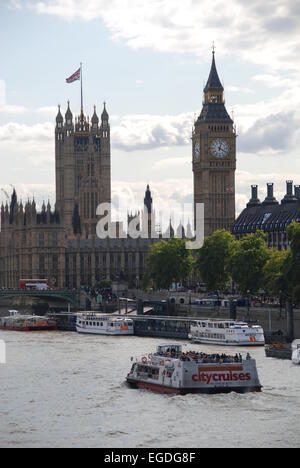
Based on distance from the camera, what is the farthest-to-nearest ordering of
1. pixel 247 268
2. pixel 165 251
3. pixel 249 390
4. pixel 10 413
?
1. pixel 165 251
2. pixel 247 268
3. pixel 249 390
4. pixel 10 413

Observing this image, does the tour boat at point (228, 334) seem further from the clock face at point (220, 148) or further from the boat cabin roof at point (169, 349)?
the clock face at point (220, 148)

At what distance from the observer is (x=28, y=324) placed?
136 m

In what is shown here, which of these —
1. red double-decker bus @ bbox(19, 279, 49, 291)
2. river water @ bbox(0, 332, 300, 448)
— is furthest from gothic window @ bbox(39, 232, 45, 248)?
river water @ bbox(0, 332, 300, 448)

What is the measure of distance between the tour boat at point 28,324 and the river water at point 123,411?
138 feet

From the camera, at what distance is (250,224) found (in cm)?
17612

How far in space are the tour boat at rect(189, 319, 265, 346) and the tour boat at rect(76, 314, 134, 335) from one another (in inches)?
609

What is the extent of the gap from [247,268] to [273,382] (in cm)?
4669

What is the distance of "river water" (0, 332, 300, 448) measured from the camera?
2426 inches

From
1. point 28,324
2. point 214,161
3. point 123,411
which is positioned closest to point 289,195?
point 214,161

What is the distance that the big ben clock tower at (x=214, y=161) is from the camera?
186 meters

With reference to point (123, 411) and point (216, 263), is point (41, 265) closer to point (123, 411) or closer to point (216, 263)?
point (216, 263)

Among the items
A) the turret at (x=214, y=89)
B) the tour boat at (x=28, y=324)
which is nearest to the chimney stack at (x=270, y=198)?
the turret at (x=214, y=89)
